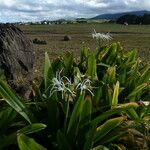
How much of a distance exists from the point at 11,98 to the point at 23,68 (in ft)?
12.3

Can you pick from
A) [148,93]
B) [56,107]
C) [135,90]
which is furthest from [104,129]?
[148,93]

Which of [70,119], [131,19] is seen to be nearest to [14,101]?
[70,119]

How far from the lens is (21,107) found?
15.5 feet

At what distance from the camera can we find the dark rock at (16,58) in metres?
7.85

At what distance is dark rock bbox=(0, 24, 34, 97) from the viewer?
7.85m

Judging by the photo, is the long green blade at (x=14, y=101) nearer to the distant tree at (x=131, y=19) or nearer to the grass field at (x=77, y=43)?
the grass field at (x=77, y=43)

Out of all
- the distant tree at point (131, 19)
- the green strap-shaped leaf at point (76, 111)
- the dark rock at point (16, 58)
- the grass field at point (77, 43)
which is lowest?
the distant tree at point (131, 19)

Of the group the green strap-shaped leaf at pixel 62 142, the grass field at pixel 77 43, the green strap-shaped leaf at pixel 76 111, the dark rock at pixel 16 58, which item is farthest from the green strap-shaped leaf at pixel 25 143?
the grass field at pixel 77 43

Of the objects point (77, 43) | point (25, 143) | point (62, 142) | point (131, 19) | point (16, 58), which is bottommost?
point (131, 19)

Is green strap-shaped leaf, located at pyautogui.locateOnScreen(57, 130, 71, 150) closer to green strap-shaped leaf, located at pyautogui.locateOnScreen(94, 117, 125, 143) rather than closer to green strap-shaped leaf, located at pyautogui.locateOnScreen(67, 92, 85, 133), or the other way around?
green strap-shaped leaf, located at pyautogui.locateOnScreen(67, 92, 85, 133)

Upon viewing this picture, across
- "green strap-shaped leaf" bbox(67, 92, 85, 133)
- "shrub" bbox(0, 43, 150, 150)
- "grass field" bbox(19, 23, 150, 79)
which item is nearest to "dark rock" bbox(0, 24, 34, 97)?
"grass field" bbox(19, 23, 150, 79)

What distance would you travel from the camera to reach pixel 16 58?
8.18 meters

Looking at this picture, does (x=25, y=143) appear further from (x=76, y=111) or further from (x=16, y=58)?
(x=16, y=58)

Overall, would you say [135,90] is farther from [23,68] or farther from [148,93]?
[23,68]
